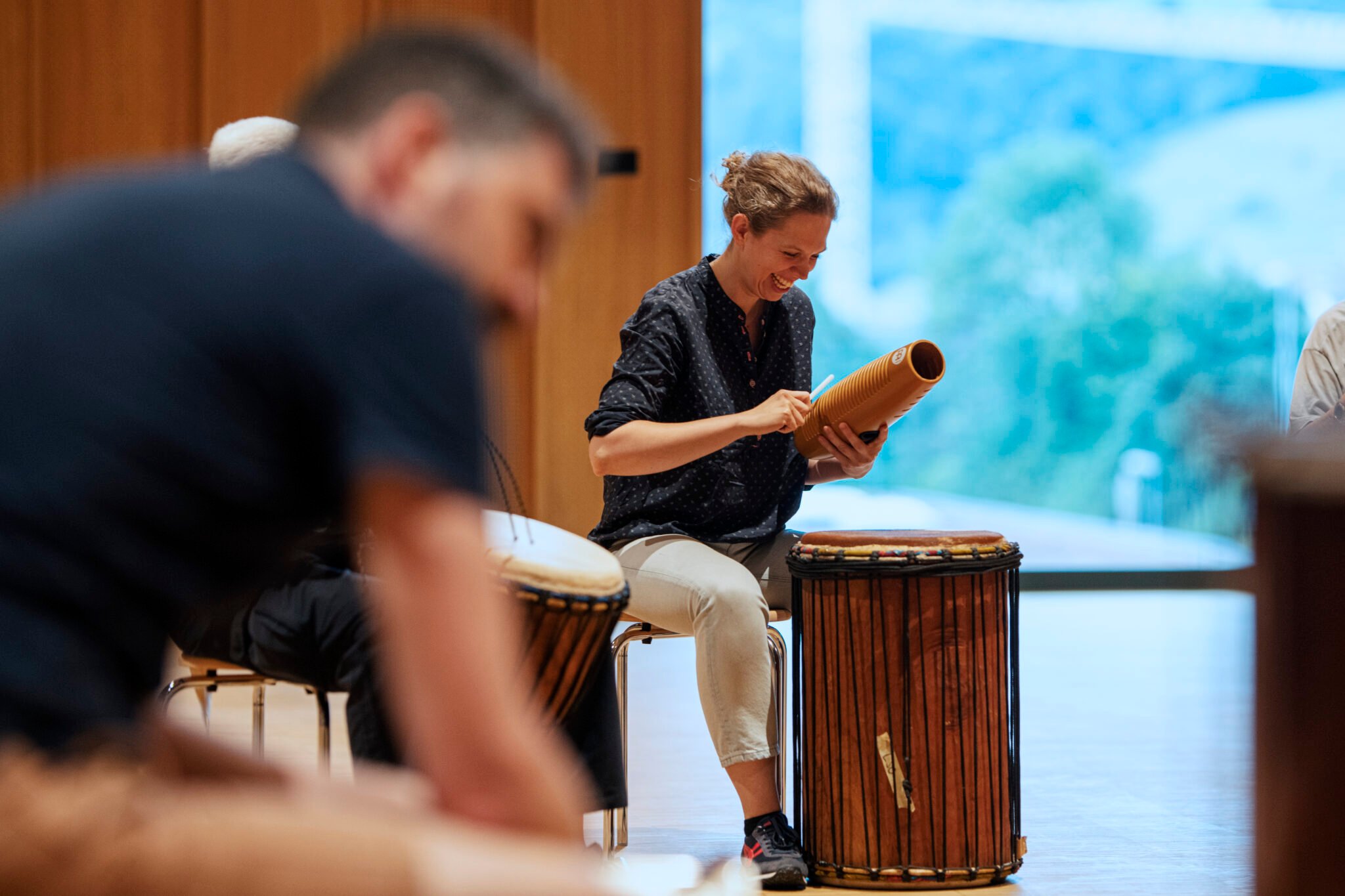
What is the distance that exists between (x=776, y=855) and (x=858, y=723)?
270mm

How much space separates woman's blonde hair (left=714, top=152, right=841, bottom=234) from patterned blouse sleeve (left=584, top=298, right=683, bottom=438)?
25cm

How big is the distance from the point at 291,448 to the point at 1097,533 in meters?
6.53

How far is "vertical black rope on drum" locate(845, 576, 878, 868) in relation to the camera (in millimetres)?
2234

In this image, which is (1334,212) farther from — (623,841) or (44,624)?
(44,624)

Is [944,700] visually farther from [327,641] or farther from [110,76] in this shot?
[110,76]

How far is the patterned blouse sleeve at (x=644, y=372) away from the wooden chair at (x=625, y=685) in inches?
14.7

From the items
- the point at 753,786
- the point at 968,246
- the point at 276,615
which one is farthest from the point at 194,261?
the point at 968,246

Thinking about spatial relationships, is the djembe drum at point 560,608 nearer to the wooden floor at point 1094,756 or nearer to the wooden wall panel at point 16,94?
the wooden floor at point 1094,756

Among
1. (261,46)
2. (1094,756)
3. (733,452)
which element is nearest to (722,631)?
(733,452)

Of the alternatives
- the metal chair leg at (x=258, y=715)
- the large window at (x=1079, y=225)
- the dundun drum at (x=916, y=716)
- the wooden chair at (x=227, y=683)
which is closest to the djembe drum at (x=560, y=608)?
the wooden chair at (x=227, y=683)

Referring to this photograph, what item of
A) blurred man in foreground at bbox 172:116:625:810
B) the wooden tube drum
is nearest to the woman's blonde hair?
the wooden tube drum

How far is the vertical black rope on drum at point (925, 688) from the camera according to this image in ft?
7.29

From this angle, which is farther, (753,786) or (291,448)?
(753,786)

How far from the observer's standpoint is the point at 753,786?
2.30 metres
